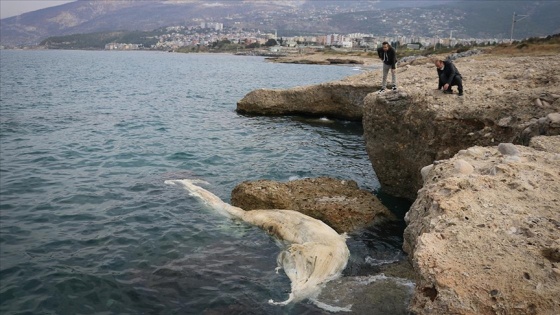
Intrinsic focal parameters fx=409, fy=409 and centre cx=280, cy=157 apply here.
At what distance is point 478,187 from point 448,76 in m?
7.50

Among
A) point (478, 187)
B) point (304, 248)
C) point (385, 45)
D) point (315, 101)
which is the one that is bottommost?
point (304, 248)

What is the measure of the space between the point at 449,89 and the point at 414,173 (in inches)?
110

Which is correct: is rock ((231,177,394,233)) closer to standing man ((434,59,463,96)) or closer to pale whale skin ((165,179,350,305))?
pale whale skin ((165,179,350,305))

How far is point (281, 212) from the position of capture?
1122 cm

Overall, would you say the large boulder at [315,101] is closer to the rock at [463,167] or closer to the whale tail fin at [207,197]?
the whale tail fin at [207,197]

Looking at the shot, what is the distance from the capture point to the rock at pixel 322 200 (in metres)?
11.3

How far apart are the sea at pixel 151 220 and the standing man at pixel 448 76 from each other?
13.0ft

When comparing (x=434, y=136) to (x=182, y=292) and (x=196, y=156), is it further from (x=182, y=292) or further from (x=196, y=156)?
(x=196, y=156)

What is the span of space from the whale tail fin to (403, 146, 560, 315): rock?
6490 millimetres

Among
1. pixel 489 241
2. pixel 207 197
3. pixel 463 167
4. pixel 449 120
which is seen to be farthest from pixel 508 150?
pixel 207 197

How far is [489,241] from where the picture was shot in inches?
193

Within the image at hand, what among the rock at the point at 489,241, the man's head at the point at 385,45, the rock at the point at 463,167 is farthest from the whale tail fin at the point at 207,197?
the man's head at the point at 385,45

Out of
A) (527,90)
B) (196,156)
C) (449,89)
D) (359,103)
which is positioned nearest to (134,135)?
(196,156)

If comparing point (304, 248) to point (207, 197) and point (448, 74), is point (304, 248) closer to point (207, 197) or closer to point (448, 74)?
point (207, 197)
